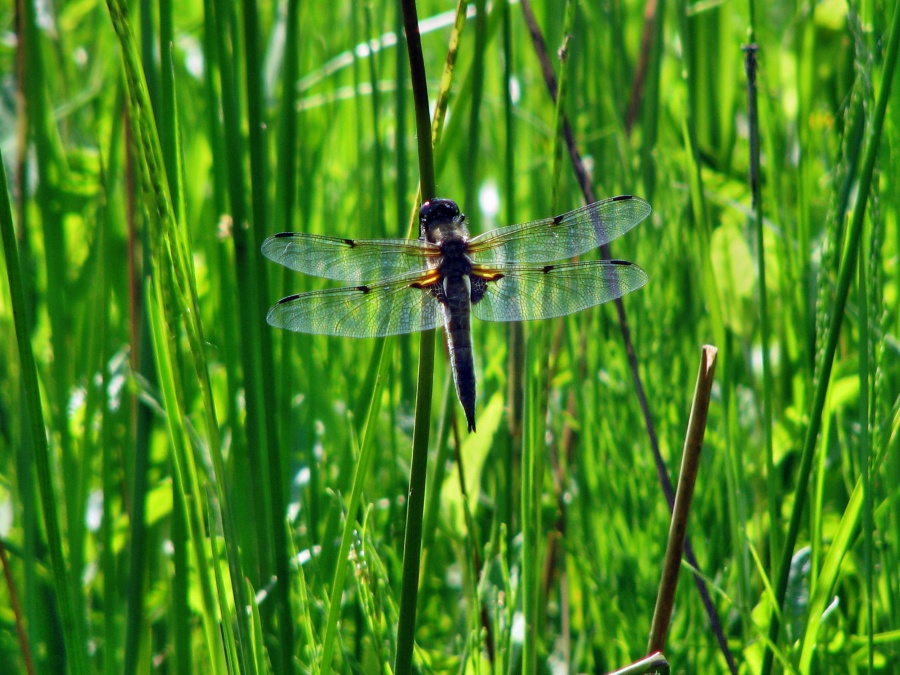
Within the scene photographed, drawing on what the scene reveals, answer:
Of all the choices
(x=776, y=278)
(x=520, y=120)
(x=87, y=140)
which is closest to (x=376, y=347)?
(x=776, y=278)

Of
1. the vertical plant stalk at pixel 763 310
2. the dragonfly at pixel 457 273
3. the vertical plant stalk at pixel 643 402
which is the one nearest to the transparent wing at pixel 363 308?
the dragonfly at pixel 457 273

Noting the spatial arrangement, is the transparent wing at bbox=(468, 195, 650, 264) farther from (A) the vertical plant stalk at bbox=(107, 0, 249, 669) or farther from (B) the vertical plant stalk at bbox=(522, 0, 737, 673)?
Answer: (A) the vertical plant stalk at bbox=(107, 0, 249, 669)

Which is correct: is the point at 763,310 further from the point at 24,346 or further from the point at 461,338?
the point at 24,346

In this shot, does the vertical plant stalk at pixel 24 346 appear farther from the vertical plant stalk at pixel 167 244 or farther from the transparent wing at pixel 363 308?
the transparent wing at pixel 363 308

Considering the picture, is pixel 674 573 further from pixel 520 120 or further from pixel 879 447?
pixel 520 120

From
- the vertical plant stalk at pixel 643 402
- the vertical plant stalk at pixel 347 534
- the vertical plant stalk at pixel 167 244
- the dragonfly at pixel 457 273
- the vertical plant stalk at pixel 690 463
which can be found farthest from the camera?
the dragonfly at pixel 457 273

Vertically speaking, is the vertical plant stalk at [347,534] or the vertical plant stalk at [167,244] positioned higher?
the vertical plant stalk at [167,244]
